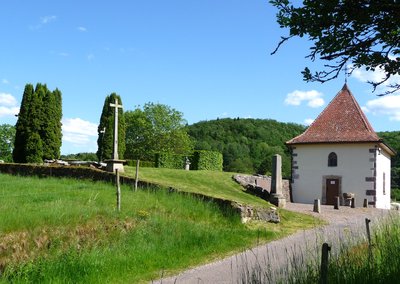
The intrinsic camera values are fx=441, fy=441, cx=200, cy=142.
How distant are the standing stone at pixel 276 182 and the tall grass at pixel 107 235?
8145 millimetres

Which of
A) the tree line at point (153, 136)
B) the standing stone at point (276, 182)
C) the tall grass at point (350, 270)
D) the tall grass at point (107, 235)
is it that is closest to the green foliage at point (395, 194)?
the tree line at point (153, 136)

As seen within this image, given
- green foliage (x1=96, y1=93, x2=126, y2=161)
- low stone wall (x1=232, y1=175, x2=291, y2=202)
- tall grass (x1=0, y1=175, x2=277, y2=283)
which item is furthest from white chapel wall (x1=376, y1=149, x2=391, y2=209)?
green foliage (x1=96, y1=93, x2=126, y2=161)

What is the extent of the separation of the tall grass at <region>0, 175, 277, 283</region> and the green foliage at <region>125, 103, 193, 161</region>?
49.2 m

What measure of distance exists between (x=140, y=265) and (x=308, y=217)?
10401mm

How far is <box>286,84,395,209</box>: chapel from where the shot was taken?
29.7m

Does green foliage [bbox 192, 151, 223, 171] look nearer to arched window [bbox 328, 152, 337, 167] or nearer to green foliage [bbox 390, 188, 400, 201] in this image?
arched window [bbox 328, 152, 337, 167]

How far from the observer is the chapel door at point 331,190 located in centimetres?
3074

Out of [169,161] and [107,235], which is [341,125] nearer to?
[169,161]

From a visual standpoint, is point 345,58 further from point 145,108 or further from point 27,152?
point 145,108

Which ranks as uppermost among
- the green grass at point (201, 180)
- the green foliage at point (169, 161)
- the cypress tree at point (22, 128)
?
the cypress tree at point (22, 128)

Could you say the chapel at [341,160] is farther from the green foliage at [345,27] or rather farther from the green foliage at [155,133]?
the green foliage at [155,133]

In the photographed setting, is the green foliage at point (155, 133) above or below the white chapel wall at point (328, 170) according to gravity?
above

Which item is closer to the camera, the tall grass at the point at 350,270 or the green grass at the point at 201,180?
the tall grass at the point at 350,270

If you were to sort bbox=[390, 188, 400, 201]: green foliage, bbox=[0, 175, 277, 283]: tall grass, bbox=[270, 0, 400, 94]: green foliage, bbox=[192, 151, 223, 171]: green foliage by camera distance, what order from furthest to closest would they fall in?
bbox=[390, 188, 400, 201]: green foliage → bbox=[192, 151, 223, 171]: green foliage → bbox=[0, 175, 277, 283]: tall grass → bbox=[270, 0, 400, 94]: green foliage
